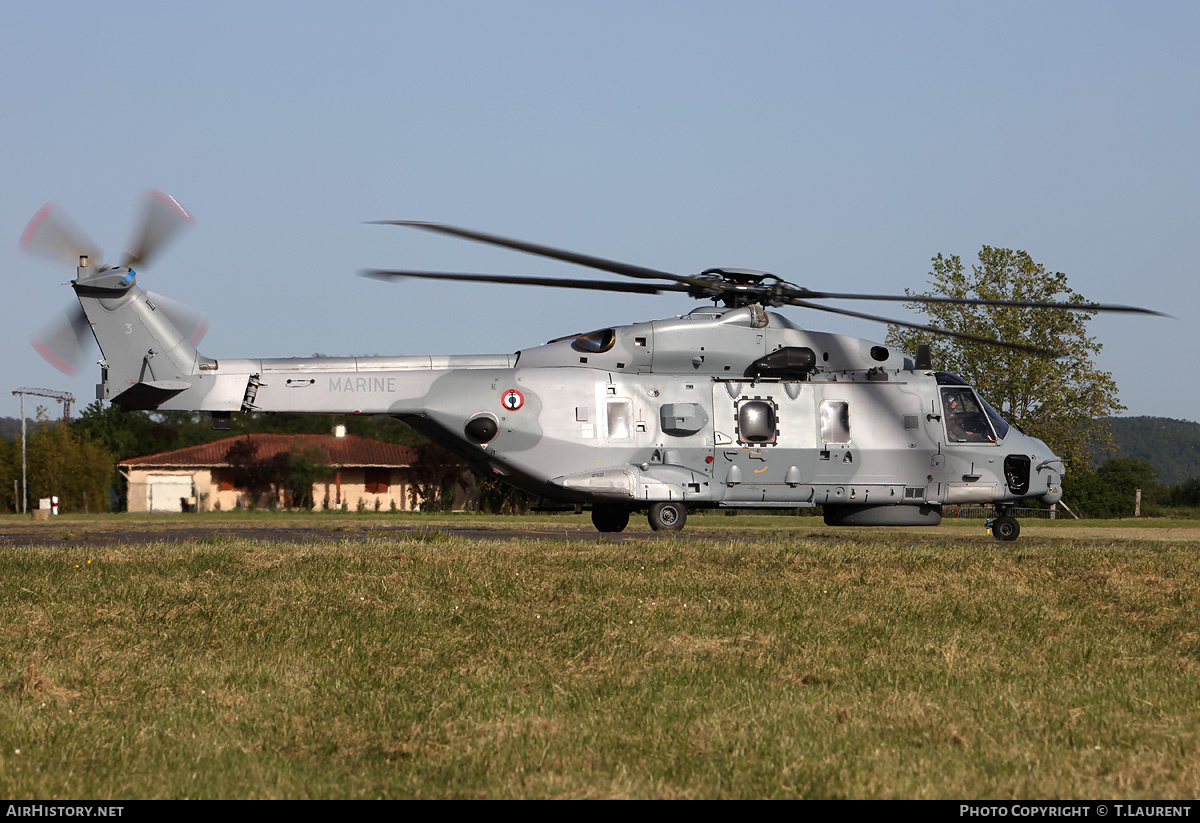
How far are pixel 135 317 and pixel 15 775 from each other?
14.8 m

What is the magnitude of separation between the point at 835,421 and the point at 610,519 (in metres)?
4.86

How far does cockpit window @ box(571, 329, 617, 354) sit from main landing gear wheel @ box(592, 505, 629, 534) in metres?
3.27

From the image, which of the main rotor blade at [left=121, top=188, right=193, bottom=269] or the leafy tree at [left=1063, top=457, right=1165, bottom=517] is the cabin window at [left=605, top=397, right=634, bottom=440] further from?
the leafy tree at [left=1063, top=457, right=1165, bottom=517]

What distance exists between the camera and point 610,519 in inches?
869

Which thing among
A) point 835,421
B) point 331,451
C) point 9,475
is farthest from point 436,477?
point 835,421

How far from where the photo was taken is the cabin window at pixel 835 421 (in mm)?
21125

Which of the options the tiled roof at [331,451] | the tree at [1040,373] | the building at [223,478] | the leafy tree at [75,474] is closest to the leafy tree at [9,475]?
the leafy tree at [75,474]

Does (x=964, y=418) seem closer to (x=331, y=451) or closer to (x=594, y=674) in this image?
(x=594, y=674)

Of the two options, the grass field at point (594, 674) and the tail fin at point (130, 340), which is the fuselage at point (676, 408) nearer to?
the tail fin at point (130, 340)

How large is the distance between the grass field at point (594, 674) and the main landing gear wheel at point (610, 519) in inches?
308

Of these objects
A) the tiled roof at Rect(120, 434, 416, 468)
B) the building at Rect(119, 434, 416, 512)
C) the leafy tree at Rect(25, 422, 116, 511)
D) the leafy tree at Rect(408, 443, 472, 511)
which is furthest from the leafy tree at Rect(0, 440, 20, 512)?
the leafy tree at Rect(408, 443, 472, 511)

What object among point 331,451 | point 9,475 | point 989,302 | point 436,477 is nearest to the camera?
point 989,302

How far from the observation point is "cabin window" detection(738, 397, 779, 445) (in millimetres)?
20812
